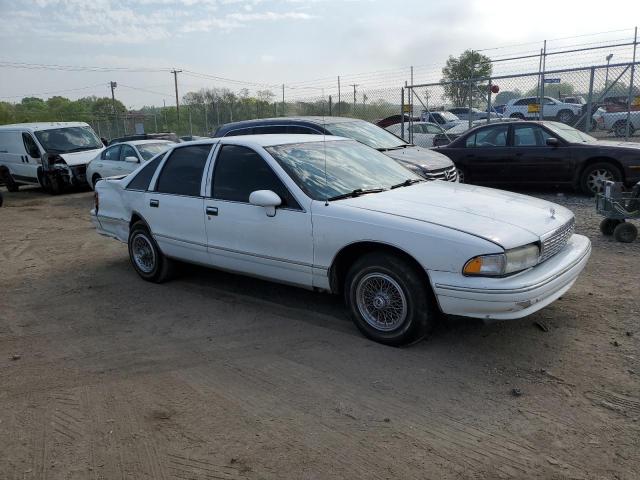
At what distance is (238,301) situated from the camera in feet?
18.2

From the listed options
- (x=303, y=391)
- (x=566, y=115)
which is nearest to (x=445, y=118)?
(x=566, y=115)

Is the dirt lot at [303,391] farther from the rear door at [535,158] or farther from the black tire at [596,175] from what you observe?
the rear door at [535,158]

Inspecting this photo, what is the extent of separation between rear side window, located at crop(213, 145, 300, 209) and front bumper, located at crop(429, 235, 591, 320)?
4.75 feet

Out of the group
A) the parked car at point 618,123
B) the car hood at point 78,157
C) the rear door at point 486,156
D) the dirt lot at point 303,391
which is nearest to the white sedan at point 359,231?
the dirt lot at point 303,391

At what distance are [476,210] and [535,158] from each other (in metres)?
7.05

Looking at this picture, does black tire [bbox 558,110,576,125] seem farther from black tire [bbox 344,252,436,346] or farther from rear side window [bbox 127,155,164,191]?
black tire [bbox 344,252,436,346]

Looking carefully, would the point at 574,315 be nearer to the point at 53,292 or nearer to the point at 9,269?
the point at 53,292

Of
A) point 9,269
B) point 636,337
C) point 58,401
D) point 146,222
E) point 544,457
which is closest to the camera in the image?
point 544,457

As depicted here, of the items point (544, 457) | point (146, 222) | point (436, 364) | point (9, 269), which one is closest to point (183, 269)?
point (146, 222)

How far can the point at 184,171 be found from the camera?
5.79 meters

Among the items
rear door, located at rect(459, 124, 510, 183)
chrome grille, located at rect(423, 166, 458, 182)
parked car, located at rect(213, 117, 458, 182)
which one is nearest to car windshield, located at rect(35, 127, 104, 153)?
parked car, located at rect(213, 117, 458, 182)

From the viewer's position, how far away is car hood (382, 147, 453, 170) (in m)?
9.12

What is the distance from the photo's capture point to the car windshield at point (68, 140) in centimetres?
1596

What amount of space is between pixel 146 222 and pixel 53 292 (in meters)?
1.32
